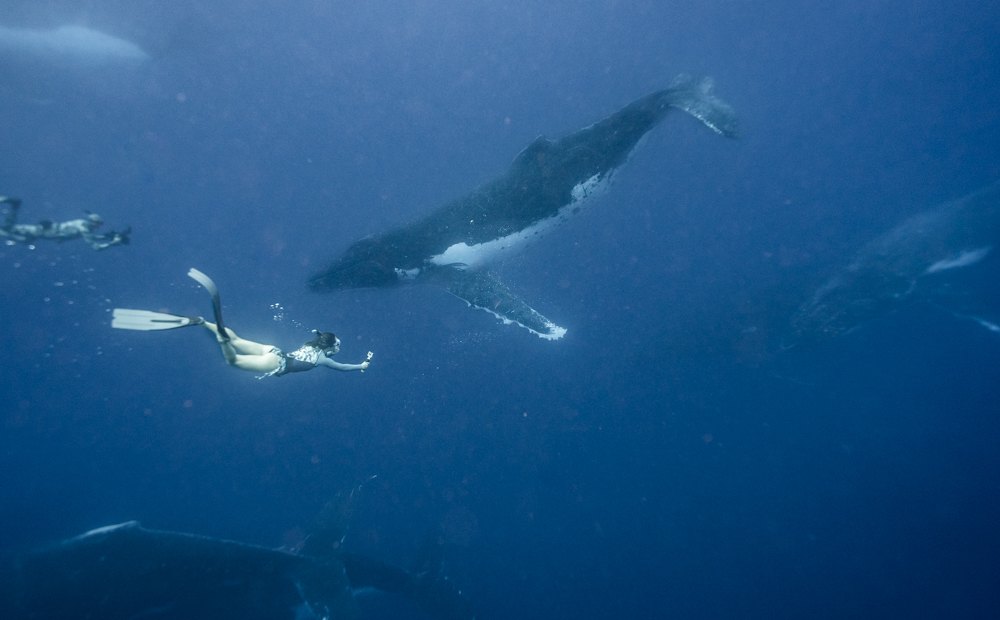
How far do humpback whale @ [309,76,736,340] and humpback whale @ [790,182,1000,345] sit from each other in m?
9.08

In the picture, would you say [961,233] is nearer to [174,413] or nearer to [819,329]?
[819,329]

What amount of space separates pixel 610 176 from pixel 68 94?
21878 mm

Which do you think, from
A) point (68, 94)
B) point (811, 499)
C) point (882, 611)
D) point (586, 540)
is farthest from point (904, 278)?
point (68, 94)

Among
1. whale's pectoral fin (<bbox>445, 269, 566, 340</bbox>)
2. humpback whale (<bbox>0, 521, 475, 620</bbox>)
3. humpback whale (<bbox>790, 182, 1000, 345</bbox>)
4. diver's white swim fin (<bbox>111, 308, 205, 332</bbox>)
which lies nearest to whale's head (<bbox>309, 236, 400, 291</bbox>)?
whale's pectoral fin (<bbox>445, 269, 566, 340</bbox>)

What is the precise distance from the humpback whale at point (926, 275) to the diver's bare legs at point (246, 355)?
16.5m

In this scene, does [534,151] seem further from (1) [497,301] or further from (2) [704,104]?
(2) [704,104]

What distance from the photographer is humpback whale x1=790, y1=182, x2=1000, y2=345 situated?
13344 millimetres

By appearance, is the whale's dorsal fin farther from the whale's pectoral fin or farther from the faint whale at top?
the faint whale at top

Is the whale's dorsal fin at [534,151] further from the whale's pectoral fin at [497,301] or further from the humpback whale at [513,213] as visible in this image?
the whale's pectoral fin at [497,301]

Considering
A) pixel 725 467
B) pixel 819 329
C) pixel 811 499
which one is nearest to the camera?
pixel 819 329

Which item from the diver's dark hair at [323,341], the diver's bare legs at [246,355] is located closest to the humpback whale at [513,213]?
the diver's dark hair at [323,341]

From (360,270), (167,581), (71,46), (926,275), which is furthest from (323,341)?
(71,46)

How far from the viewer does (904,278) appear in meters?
14.1

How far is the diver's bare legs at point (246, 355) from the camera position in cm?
429
